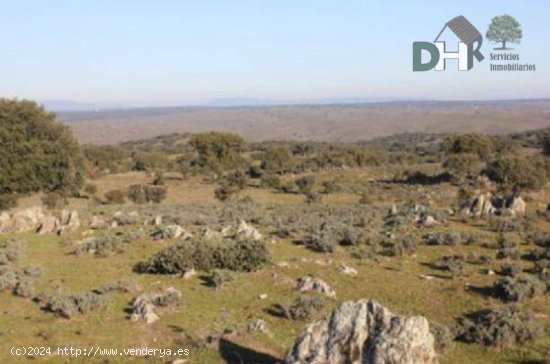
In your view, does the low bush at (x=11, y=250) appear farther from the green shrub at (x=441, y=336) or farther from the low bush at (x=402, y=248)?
the green shrub at (x=441, y=336)

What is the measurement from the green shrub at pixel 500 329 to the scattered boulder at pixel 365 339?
Answer: 13.0ft

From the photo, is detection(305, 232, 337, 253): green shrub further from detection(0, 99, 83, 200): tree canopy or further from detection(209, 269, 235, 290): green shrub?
detection(0, 99, 83, 200): tree canopy

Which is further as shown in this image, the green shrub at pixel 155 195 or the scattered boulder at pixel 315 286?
the green shrub at pixel 155 195

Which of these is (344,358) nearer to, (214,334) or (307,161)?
(214,334)

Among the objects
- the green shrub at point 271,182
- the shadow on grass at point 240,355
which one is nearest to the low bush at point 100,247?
the shadow on grass at point 240,355

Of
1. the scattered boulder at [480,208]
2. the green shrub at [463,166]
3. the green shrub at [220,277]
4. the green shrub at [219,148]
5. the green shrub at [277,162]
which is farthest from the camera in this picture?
the green shrub at [277,162]

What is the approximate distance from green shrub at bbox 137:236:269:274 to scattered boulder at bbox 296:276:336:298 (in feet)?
8.56

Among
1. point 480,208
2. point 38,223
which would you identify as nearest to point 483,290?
point 480,208

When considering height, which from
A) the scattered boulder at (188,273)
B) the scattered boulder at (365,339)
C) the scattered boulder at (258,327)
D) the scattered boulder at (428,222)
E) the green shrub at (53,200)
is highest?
the scattered boulder at (365,339)

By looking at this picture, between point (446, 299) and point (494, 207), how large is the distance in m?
19.5

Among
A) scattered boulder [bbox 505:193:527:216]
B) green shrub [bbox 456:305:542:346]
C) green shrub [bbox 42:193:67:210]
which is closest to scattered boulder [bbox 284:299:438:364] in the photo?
green shrub [bbox 456:305:542:346]

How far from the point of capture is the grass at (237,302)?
51.1 ft

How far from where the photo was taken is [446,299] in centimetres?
1928

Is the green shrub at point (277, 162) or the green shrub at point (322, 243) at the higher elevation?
the green shrub at point (322, 243)
